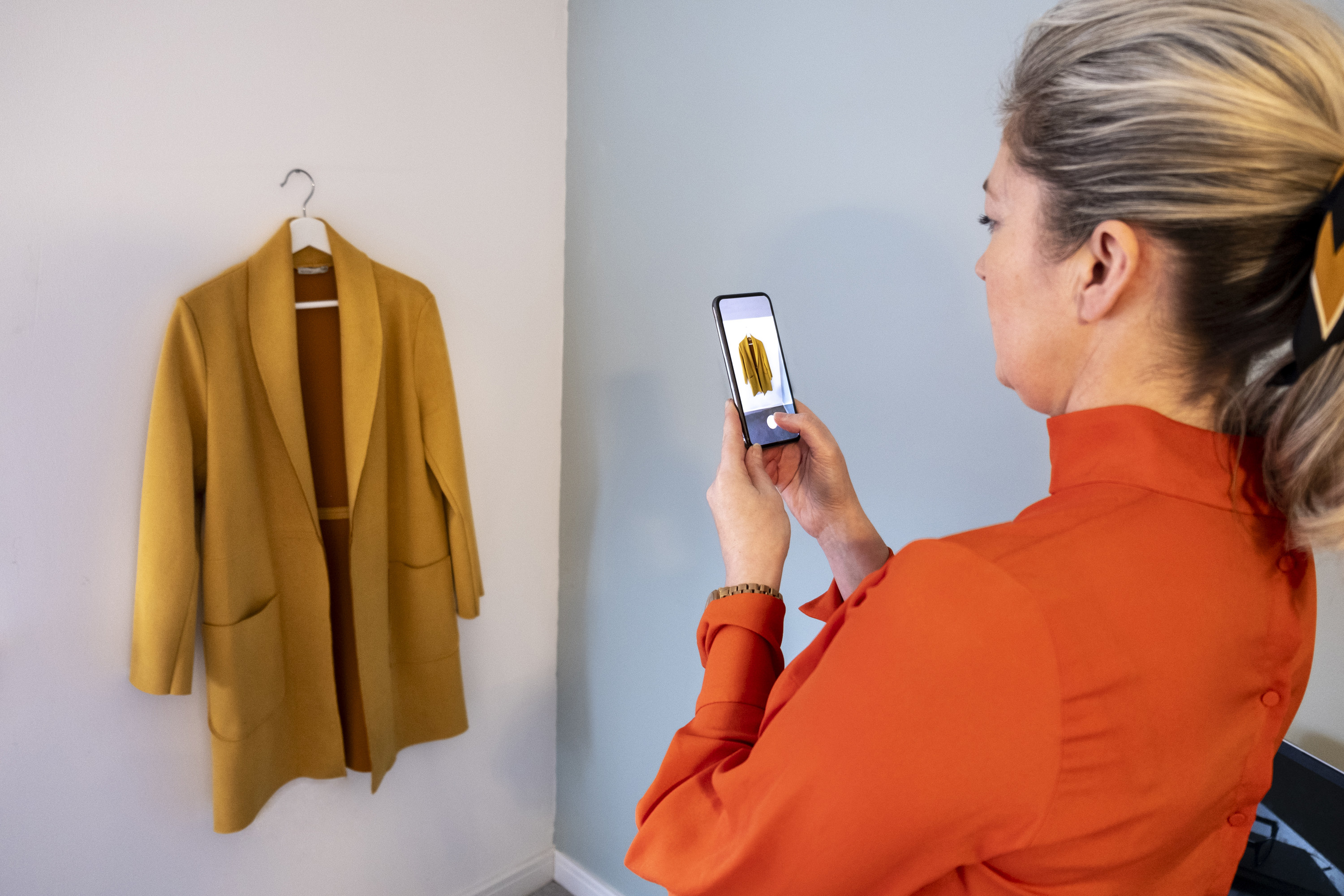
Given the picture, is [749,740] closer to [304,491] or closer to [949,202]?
[949,202]

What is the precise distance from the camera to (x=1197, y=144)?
1.69 ft

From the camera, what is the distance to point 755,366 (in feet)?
3.50

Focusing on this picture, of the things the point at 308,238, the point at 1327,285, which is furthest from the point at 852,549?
the point at 308,238

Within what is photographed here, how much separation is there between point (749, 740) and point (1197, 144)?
1.74ft

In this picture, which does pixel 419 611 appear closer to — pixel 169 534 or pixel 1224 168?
pixel 169 534

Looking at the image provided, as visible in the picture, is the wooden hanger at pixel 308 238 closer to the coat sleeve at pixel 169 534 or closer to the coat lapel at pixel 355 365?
the coat lapel at pixel 355 365

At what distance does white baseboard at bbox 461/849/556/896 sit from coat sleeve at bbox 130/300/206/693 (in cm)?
102

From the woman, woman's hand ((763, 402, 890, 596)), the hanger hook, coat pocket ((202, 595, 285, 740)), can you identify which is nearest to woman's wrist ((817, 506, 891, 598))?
woman's hand ((763, 402, 890, 596))

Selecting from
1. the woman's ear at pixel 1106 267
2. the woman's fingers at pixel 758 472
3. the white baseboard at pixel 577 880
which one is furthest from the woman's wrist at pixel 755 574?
the white baseboard at pixel 577 880

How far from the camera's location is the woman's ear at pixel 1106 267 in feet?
1.82

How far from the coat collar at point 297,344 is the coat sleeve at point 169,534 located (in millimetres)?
115

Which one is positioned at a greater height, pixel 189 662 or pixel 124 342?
pixel 124 342

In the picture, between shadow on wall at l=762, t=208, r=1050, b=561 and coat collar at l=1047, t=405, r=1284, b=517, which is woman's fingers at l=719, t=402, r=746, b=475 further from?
shadow on wall at l=762, t=208, r=1050, b=561

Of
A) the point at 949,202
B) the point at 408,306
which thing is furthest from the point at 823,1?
the point at 408,306
